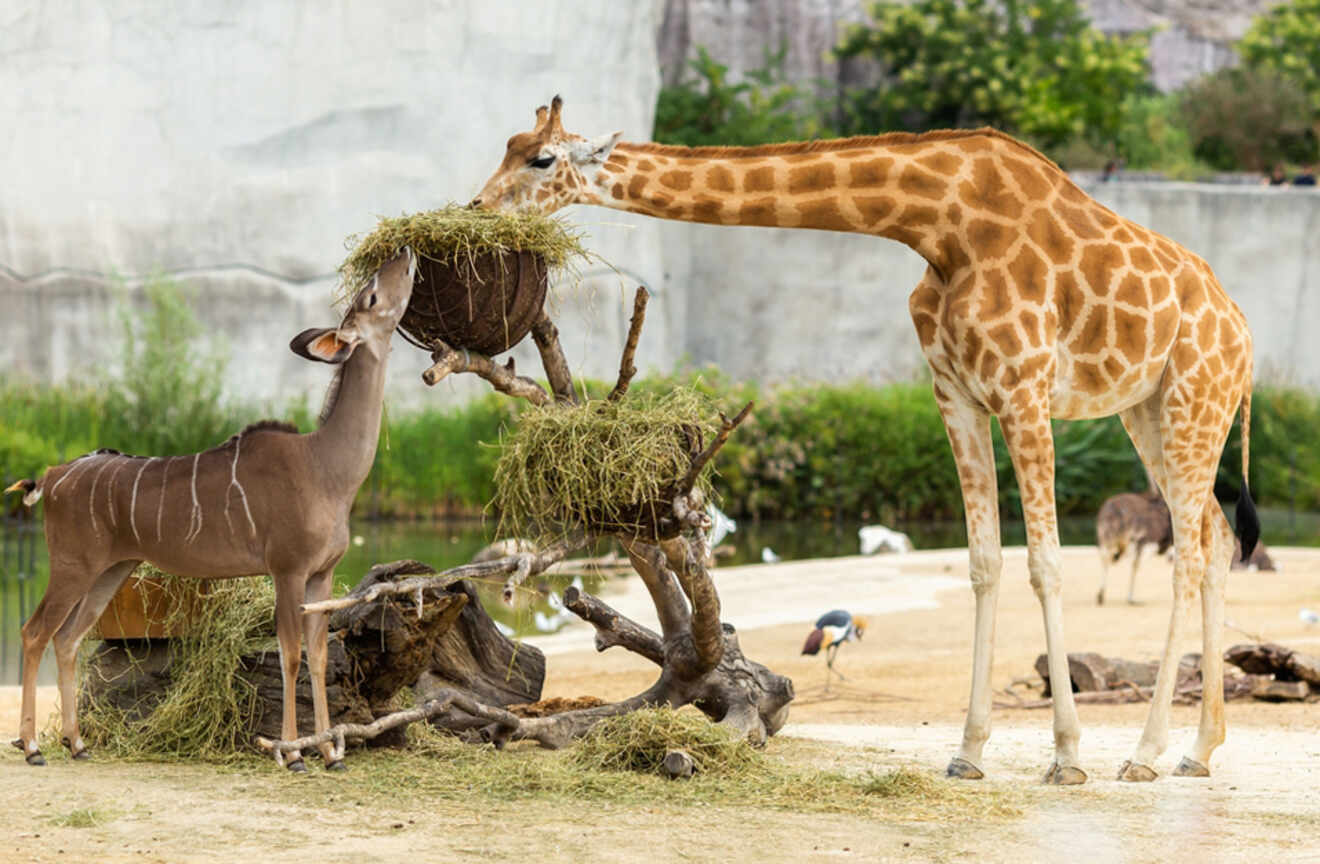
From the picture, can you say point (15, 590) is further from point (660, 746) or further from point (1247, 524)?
point (1247, 524)

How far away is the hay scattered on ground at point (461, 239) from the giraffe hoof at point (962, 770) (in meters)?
2.56

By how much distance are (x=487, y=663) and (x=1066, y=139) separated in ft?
92.4

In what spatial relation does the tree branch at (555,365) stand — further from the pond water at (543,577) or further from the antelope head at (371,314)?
the pond water at (543,577)

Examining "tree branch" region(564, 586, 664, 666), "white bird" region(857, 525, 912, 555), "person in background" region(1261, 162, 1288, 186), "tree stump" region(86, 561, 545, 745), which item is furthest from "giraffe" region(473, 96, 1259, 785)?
"person in background" region(1261, 162, 1288, 186)

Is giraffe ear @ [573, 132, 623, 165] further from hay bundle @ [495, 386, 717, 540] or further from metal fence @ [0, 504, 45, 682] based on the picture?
metal fence @ [0, 504, 45, 682]

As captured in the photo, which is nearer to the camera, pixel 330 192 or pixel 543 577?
pixel 543 577

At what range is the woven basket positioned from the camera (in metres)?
6.48

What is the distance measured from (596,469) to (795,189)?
154 centimetres

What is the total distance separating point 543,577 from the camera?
15.3 meters

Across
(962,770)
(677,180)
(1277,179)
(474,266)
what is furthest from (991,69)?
(474,266)

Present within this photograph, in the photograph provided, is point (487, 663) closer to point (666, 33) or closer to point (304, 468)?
point (304, 468)

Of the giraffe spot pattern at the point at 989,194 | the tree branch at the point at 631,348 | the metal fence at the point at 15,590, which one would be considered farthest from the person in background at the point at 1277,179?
the tree branch at the point at 631,348

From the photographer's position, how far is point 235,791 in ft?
20.2

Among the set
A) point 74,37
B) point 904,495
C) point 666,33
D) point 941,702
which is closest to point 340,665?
point 941,702
